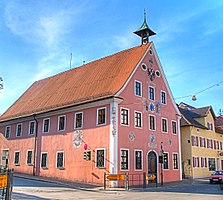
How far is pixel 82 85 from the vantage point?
30000 mm

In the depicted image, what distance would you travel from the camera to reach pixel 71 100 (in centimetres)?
2845

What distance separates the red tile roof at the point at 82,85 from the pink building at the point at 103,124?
0.39 ft

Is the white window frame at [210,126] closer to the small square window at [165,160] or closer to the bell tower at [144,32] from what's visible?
the small square window at [165,160]

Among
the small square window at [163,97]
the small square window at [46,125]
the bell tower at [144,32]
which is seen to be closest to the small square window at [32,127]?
the small square window at [46,125]

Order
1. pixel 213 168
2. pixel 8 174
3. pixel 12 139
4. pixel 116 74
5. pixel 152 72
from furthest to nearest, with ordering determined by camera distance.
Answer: pixel 213 168 → pixel 12 139 → pixel 152 72 → pixel 116 74 → pixel 8 174

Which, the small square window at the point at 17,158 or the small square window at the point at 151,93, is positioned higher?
the small square window at the point at 151,93

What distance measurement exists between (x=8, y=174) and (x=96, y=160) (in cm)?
1548

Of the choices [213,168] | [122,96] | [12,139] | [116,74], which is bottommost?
[213,168]

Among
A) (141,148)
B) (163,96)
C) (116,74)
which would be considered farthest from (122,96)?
(163,96)

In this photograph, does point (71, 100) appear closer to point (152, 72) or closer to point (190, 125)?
point (152, 72)

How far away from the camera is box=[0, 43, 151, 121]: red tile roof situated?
1054 inches

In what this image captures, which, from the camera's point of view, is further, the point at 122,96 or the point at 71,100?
the point at 71,100

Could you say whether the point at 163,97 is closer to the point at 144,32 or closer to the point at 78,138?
the point at 144,32

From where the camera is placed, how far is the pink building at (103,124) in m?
24.6
